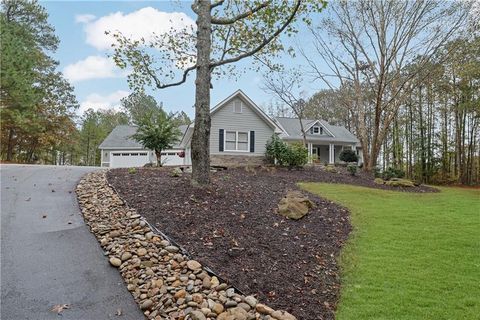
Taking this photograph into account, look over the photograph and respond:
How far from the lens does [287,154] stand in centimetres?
1498

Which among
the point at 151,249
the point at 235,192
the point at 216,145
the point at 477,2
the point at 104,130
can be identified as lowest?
the point at 151,249

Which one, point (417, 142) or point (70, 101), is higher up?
point (70, 101)

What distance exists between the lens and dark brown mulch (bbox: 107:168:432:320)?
12.1 feet

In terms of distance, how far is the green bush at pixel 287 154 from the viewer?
48.8ft

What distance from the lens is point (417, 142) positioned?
66.1 feet

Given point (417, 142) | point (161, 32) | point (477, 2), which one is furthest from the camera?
point (417, 142)

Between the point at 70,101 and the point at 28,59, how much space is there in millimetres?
6640

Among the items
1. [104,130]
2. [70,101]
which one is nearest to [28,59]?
[70,101]

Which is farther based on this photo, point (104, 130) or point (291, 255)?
point (104, 130)

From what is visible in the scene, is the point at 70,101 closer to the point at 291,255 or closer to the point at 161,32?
the point at 161,32

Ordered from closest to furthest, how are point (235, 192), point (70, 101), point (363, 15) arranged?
point (235, 192) → point (363, 15) → point (70, 101)

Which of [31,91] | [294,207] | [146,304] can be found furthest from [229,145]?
[146,304]

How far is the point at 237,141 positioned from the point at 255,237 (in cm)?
1144

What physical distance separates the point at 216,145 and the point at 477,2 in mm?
12617
